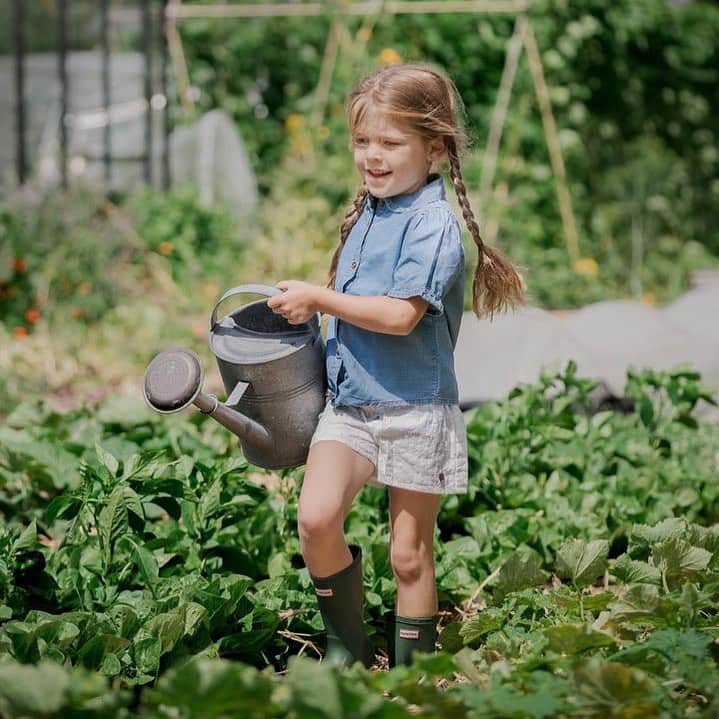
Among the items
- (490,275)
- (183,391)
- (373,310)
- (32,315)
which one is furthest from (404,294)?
(32,315)

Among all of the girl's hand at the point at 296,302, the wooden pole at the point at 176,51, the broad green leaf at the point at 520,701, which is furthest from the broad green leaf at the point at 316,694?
the wooden pole at the point at 176,51

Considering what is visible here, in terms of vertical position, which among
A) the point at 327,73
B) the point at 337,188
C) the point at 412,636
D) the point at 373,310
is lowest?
the point at 412,636

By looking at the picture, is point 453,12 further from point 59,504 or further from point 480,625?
point 480,625

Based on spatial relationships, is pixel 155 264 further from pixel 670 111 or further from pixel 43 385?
pixel 670 111

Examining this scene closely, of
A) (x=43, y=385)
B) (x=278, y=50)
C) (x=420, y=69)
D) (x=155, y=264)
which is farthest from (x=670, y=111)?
(x=420, y=69)

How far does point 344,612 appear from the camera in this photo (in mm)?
2490

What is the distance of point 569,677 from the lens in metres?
A: 1.94

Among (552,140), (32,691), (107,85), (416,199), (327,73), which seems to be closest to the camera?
(32,691)

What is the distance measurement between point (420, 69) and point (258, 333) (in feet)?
2.04

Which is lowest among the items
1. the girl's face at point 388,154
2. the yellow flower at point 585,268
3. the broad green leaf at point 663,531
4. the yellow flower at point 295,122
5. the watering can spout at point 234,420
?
the broad green leaf at point 663,531

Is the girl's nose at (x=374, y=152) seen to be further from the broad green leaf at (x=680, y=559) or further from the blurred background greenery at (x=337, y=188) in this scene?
the blurred background greenery at (x=337, y=188)

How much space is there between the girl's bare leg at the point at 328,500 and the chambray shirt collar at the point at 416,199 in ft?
1.61

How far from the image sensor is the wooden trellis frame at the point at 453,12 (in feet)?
26.0

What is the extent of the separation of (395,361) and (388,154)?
41 centimetres
